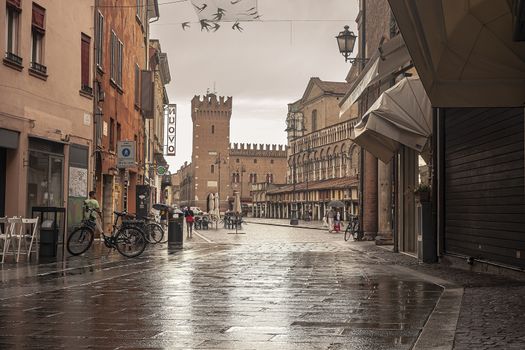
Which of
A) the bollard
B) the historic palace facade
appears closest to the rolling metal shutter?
the bollard

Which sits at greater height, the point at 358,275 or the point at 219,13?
the point at 219,13

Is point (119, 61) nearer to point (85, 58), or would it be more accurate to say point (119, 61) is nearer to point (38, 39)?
point (85, 58)

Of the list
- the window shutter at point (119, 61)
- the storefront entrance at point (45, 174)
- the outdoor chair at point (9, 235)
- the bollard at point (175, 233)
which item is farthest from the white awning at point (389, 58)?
the window shutter at point (119, 61)

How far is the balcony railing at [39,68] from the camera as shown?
1906 cm

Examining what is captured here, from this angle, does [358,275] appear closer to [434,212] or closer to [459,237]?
[459,237]

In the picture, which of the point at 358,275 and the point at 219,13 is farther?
the point at 219,13

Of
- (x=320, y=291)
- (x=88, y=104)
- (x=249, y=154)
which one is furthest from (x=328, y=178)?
(x=320, y=291)

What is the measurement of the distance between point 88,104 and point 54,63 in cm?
323

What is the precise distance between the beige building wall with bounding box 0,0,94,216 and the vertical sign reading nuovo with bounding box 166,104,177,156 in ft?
119

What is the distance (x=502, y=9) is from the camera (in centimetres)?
809

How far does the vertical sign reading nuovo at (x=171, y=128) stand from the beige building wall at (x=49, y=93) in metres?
36.3

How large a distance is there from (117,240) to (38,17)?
19.5 ft

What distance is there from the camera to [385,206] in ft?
83.0

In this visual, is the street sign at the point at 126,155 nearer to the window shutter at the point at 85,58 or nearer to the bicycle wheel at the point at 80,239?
the window shutter at the point at 85,58
